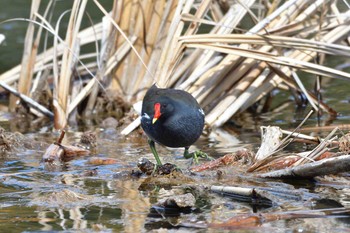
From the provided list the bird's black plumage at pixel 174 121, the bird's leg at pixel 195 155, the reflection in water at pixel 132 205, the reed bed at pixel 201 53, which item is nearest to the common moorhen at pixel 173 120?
the bird's black plumage at pixel 174 121

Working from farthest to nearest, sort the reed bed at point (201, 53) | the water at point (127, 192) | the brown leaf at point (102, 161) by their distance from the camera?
1. the reed bed at point (201, 53)
2. the brown leaf at point (102, 161)
3. the water at point (127, 192)

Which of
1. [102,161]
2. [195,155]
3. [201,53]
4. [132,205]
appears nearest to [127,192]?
[132,205]

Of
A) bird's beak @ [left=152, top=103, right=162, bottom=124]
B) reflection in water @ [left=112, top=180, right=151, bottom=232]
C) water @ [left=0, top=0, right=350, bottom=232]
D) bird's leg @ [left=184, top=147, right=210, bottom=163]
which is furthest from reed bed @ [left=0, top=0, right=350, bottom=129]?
reflection in water @ [left=112, top=180, right=151, bottom=232]

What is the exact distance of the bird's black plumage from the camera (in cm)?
477

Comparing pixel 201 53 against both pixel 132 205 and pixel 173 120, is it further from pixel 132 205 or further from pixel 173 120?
pixel 132 205

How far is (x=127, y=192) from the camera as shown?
4152 millimetres

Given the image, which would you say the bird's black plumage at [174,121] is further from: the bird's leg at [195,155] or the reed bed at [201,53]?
the reed bed at [201,53]

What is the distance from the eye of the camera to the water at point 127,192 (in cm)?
344

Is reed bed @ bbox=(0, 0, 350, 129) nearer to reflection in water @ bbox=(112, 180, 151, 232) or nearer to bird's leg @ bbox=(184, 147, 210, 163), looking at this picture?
bird's leg @ bbox=(184, 147, 210, 163)

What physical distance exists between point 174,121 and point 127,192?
2.49ft

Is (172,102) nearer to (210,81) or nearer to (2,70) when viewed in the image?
(210,81)

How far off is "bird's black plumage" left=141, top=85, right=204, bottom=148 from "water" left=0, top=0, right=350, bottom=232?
0.25 metres

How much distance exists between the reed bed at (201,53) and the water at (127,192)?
0.35m

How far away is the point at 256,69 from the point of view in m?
6.16
